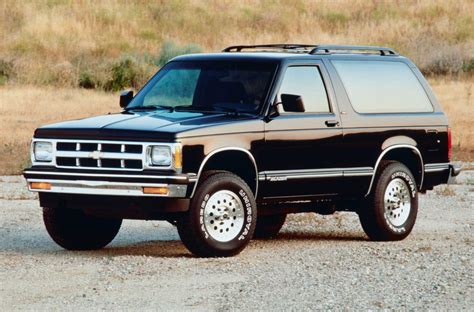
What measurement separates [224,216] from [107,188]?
1.06 m

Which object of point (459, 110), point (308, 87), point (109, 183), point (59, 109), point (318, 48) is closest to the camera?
point (109, 183)

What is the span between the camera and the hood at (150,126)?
496 inches

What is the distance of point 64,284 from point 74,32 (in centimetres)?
4027

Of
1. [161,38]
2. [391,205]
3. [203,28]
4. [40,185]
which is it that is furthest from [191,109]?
[203,28]

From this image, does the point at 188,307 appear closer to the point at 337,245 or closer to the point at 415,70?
the point at 337,245

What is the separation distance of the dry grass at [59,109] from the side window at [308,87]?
1201 cm

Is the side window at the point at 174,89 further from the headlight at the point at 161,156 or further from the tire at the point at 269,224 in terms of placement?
the tire at the point at 269,224

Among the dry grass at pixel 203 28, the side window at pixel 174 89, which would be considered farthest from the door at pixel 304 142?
the dry grass at pixel 203 28

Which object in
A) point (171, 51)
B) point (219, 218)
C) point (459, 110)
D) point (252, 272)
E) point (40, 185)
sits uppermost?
point (40, 185)

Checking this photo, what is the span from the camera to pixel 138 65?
41625mm

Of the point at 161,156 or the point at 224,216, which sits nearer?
the point at 161,156

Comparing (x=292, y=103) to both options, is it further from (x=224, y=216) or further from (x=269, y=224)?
(x=269, y=224)

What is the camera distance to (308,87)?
553 inches

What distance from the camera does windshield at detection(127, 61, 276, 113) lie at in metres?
13.7
